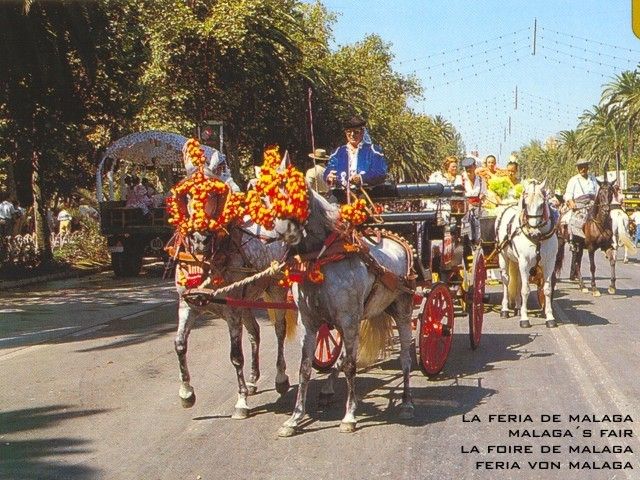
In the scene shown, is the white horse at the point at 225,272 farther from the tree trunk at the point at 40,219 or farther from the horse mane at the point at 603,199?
the tree trunk at the point at 40,219

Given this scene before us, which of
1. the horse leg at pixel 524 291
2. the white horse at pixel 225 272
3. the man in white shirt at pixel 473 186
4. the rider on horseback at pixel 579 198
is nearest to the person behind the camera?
the white horse at pixel 225 272

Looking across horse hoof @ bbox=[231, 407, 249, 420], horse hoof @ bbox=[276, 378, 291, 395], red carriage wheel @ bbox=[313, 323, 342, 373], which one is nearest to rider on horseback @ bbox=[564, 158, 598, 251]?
red carriage wheel @ bbox=[313, 323, 342, 373]

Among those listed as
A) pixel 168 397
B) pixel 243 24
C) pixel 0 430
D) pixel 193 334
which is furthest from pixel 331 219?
pixel 243 24

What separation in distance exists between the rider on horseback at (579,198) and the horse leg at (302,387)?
11.9 meters

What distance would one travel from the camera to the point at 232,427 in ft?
25.1

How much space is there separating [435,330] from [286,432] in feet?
8.64

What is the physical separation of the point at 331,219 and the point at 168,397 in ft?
9.42

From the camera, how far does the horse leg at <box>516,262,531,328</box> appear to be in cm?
1281

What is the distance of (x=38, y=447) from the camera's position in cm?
724

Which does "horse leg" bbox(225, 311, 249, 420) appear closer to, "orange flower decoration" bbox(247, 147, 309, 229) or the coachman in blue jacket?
"orange flower decoration" bbox(247, 147, 309, 229)

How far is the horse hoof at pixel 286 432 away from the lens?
723 centimetres

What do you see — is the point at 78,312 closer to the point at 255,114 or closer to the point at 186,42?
the point at 186,42

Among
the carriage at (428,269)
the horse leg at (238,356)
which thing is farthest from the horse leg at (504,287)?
the horse leg at (238,356)

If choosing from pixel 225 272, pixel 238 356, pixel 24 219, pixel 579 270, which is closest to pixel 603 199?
pixel 579 270
